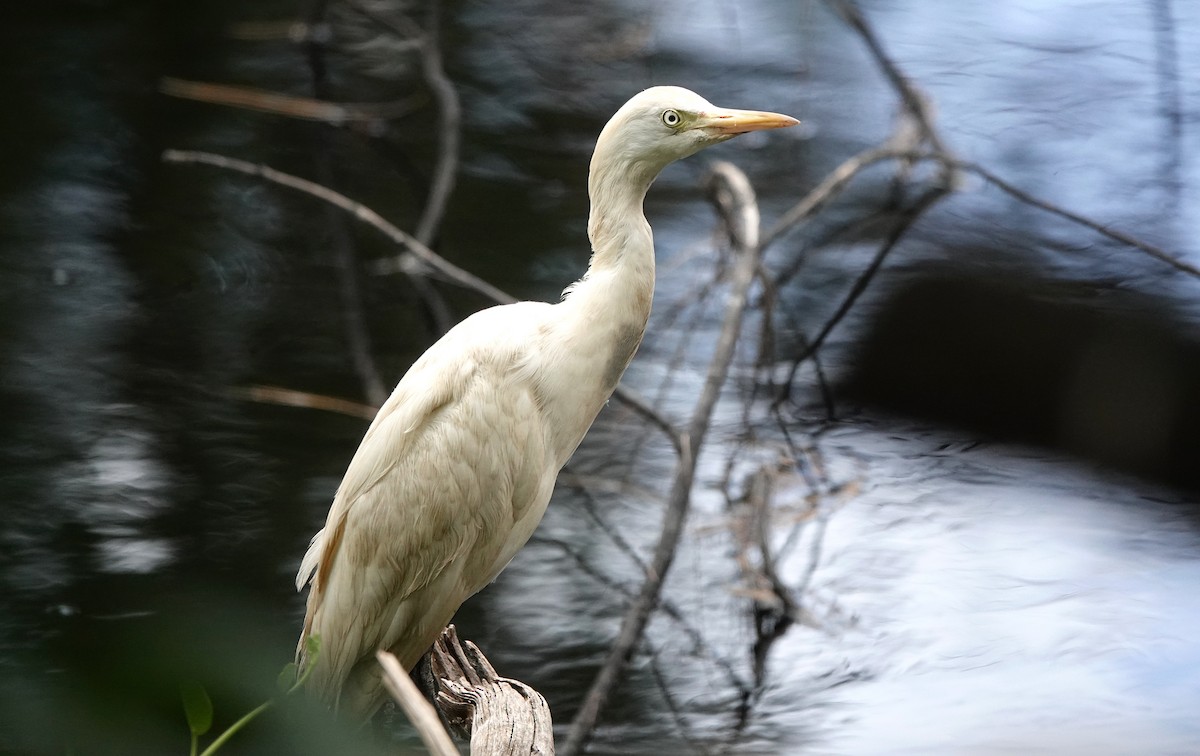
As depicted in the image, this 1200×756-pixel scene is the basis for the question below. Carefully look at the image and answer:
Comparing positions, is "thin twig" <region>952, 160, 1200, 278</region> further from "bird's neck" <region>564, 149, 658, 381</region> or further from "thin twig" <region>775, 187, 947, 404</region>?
"bird's neck" <region>564, 149, 658, 381</region>

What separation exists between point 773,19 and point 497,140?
2.40 metres

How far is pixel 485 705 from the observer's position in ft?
6.06

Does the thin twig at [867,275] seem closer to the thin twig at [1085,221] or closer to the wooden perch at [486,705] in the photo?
the thin twig at [1085,221]

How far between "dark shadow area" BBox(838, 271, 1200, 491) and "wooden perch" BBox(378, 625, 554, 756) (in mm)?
3116

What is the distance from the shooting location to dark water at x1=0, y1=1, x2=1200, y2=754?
366 centimetres

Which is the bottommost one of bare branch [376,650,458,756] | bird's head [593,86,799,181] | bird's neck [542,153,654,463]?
bare branch [376,650,458,756]

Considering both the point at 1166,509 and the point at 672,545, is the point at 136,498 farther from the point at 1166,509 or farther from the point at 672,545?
the point at 1166,509

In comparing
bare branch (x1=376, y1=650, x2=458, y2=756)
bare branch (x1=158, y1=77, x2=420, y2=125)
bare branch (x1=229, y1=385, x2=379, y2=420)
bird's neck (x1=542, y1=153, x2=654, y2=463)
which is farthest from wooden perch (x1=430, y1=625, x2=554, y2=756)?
bare branch (x1=158, y1=77, x2=420, y2=125)

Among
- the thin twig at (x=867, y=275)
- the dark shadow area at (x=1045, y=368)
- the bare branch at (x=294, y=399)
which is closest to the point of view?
the bare branch at (x=294, y=399)

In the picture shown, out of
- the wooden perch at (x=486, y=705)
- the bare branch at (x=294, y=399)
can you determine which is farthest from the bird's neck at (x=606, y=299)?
the bare branch at (x=294, y=399)

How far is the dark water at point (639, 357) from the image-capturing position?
12.0 feet

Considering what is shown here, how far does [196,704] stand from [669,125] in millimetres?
1496

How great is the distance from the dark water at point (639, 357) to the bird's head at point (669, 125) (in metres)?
0.94

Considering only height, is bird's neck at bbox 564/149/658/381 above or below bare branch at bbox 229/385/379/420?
above
